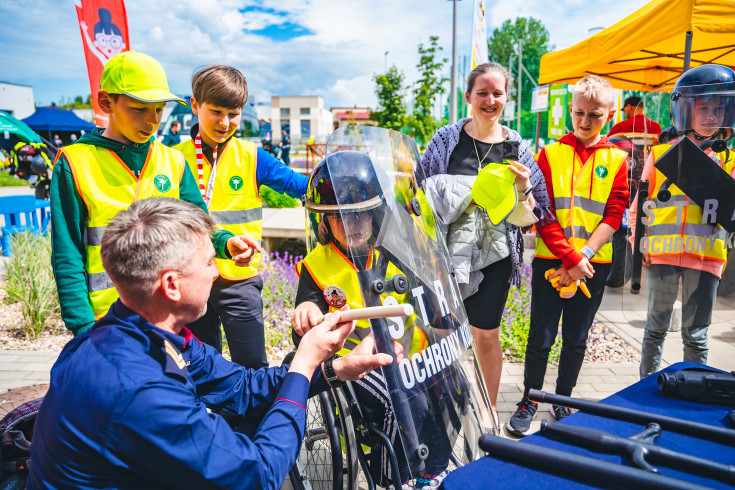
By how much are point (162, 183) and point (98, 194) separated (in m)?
0.28

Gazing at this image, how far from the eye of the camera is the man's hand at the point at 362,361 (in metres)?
1.37

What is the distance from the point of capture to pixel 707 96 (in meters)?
2.42

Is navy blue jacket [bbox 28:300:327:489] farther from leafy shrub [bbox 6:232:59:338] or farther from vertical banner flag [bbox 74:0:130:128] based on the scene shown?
leafy shrub [bbox 6:232:59:338]

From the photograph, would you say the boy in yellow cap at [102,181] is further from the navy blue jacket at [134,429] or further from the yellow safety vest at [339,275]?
the navy blue jacket at [134,429]

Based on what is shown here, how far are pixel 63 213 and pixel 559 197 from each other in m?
2.42

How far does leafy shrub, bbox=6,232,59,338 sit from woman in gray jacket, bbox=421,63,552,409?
3808 mm

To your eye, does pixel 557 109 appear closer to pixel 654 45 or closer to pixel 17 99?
pixel 654 45

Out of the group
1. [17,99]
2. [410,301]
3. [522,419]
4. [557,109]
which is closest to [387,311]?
[410,301]

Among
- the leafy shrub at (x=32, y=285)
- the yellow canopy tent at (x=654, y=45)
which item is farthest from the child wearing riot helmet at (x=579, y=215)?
the leafy shrub at (x=32, y=285)

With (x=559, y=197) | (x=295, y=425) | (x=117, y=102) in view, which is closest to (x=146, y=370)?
(x=295, y=425)

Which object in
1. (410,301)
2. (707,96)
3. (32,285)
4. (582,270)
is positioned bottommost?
(32,285)

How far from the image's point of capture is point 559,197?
2.79 m

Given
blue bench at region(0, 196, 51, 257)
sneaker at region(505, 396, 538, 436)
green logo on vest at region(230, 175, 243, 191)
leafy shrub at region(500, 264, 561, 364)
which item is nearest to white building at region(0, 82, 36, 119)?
blue bench at region(0, 196, 51, 257)

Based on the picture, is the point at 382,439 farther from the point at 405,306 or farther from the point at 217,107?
the point at 217,107
